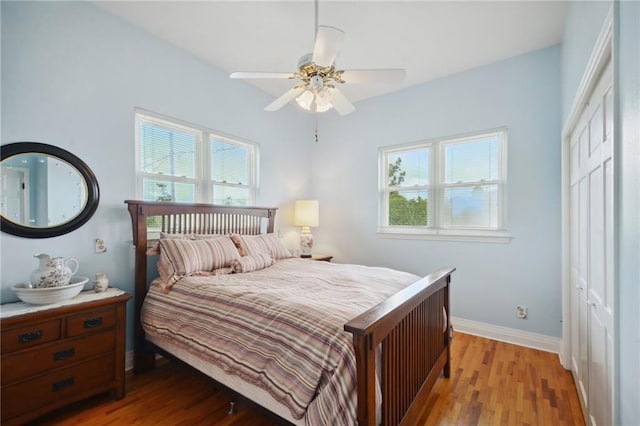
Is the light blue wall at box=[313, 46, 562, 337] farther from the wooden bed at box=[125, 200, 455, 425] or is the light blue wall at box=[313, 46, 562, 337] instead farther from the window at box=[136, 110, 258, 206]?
the window at box=[136, 110, 258, 206]

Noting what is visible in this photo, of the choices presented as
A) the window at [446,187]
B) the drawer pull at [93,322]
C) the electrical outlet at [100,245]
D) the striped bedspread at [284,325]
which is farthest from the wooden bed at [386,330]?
the window at [446,187]

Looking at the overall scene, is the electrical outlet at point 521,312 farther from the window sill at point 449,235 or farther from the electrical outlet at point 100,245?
the electrical outlet at point 100,245

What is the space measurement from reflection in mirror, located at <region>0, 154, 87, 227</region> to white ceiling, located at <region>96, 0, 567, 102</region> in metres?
1.37

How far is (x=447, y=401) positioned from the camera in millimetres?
2080

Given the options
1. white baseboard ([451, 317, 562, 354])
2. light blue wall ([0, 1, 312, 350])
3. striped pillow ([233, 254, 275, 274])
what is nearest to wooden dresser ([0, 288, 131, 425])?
light blue wall ([0, 1, 312, 350])

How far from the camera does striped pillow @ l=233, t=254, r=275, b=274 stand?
8.64 ft

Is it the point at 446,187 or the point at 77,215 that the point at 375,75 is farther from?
the point at 77,215

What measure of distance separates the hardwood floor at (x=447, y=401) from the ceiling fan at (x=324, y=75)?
6.82 feet

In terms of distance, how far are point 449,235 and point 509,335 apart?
46.0 inches

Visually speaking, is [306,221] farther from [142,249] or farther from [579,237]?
[579,237]

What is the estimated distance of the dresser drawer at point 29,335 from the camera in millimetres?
1668

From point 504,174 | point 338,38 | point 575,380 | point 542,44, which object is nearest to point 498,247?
point 504,174

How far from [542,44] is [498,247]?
202 cm

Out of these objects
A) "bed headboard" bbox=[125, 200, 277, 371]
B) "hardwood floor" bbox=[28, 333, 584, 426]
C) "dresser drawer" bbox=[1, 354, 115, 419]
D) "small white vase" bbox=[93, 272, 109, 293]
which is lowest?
Result: "hardwood floor" bbox=[28, 333, 584, 426]
